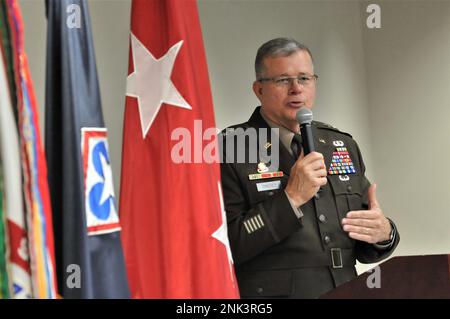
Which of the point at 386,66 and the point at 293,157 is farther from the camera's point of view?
the point at 386,66

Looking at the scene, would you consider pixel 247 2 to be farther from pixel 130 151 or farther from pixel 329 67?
pixel 130 151

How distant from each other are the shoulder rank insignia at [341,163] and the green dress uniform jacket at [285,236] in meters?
0.02

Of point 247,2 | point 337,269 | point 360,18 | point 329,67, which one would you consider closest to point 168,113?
point 337,269

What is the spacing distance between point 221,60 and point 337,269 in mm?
1268

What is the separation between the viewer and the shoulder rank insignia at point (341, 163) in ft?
7.93

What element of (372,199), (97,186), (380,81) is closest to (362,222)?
(372,199)

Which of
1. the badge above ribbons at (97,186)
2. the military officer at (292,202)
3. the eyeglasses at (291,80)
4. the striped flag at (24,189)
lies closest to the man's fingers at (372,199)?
the military officer at (292,202)

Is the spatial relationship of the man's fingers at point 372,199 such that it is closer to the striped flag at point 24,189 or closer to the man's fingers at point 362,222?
the man's fingers at point 362,222

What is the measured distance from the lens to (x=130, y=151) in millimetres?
1712

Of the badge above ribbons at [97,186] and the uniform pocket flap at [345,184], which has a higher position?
the badge above ribbons at [97,186]

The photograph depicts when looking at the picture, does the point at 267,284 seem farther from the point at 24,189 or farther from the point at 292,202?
the point at 24,189

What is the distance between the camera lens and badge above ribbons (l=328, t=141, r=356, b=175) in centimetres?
242

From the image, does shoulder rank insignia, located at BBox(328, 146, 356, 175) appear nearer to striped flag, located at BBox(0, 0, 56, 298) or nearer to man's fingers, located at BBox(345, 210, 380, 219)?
man's fingers, located at BBox(345, 210, 380, 219)

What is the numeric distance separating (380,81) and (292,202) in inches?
77.1
